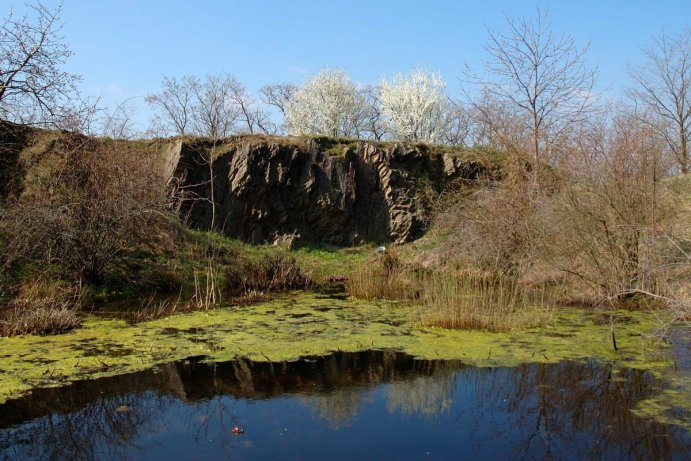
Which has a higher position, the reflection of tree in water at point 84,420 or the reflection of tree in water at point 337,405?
the reflection of tree in water at point 337,405

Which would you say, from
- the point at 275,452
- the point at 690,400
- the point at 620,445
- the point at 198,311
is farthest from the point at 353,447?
the point at 198,311

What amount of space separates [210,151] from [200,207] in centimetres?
195

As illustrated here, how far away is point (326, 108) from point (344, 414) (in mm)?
33120

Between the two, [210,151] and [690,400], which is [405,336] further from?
[210,151]

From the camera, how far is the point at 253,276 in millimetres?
13430

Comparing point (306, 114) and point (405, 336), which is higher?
point (306, 114)

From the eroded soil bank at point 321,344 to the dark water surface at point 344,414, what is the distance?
0.95 ft

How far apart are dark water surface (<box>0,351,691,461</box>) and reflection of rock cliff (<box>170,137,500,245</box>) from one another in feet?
40.0

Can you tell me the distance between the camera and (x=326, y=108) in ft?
123

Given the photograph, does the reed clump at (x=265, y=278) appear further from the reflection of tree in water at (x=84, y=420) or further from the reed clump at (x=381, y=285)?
the reflection of tree in water at (x=84, y=420)

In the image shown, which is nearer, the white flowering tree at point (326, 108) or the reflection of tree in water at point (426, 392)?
the reflection of tree in water at point (426, 392)

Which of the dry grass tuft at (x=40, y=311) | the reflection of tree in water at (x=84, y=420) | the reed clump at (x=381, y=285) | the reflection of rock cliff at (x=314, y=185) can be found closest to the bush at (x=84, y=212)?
the dry grass tuft at (x=40, y=311)

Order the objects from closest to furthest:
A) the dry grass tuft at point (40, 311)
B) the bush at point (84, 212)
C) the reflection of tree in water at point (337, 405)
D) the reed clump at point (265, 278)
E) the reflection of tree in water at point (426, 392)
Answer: the reflection of tree in water at point (337, 405) → the reflection of tree in water at point (426, 392) → the dry grass tuft at point (40, 311) → the bush at point (84, 212) → the reed clump at point (265, 278)

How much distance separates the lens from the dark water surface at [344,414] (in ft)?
16.6
